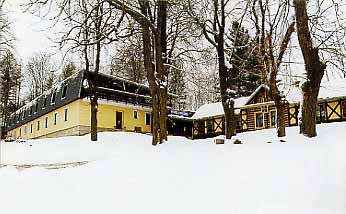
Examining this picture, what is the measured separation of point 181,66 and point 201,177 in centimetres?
1490

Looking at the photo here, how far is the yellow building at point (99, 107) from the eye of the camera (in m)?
35.6

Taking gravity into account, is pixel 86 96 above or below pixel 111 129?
above

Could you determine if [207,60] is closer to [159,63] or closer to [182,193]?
[159,63]

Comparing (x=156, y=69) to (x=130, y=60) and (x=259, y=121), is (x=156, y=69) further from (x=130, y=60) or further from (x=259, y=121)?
(x=259, y=121)

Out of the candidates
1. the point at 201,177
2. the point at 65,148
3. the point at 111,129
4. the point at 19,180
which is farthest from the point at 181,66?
the point at 111,129

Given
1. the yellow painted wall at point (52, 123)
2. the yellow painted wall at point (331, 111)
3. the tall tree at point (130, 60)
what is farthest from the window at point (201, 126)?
the yellow painted wall at point (331, 111)

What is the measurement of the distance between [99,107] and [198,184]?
30.6 metres

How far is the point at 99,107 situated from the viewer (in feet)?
120

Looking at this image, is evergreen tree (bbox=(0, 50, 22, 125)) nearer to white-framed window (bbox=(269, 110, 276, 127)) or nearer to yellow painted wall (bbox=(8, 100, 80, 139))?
yellow painted wall (bbox=(8, 100, 80, 139))

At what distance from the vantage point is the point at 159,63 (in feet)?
53.3

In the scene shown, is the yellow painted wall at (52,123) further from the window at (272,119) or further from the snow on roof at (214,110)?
the window at (272,119)

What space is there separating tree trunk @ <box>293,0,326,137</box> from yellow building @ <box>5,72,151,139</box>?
23392 millimetres

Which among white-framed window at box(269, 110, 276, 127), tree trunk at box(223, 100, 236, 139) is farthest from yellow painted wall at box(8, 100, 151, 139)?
tree trunk at box(223, 100, 236, 139)

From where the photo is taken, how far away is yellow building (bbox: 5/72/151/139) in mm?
35625
